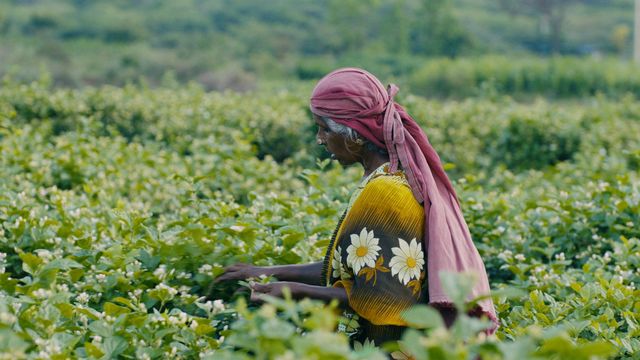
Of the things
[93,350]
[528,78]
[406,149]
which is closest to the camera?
[93,350]

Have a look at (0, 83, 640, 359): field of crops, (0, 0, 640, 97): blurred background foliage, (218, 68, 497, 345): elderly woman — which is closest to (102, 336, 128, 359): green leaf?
(0, 83, 640, 359): field of crops

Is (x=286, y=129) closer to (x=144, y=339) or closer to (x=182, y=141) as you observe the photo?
(x=182, y=141)

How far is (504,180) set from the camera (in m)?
6.54

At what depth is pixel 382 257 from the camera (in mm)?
2498

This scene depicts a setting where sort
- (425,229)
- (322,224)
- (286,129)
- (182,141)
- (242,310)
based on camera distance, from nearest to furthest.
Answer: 1. (242,310)
2. (425,229)
3. (322,224)
4. (182,141)
5. (286,129)

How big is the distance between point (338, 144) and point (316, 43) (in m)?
23.5

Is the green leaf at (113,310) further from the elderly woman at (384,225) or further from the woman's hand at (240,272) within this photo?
the woman's hand at (240,272)

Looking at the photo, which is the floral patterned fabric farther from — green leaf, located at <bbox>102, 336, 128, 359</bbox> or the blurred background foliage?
the blurred background foliage

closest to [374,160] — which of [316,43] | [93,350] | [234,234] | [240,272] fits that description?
[240,272]

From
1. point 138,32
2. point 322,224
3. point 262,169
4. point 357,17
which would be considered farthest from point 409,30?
point 322,224

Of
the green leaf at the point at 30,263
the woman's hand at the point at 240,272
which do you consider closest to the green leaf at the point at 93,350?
the green leaf at the point at 30,263

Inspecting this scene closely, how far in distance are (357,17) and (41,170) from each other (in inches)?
833

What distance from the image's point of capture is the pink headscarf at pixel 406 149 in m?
2.56

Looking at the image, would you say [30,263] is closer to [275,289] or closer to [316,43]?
[275,289]
